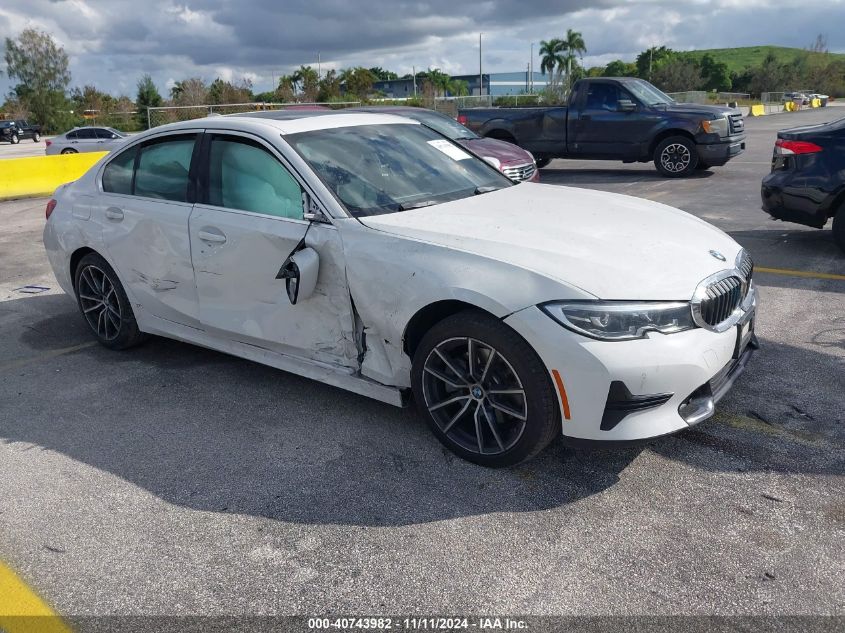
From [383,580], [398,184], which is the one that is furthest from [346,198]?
[383,580]

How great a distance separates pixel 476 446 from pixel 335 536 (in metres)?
0.83

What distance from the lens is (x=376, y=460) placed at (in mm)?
3709

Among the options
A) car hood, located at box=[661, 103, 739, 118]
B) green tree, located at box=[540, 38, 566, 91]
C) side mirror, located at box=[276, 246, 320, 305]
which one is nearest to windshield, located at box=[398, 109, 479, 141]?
car hood, located at box=[661, 103, 739, 118]

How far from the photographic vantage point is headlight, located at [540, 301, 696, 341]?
10.2 feet

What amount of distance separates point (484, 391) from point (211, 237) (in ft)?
6.37

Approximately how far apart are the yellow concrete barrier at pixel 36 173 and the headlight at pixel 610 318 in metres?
13.6

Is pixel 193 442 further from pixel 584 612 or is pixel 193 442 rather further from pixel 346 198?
pixel 584 612

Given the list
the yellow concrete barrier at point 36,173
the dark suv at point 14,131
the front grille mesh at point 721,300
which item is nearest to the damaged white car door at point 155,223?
the front grille mesh at point 721,300

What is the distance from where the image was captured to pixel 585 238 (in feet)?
11.8

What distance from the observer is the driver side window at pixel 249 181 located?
410 cm

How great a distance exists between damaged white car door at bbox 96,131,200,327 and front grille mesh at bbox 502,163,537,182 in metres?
6.17

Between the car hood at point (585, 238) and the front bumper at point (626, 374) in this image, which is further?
the car hood at point (585, 238)

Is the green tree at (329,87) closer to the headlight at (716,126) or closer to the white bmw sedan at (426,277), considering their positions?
the headlight at (716,126)

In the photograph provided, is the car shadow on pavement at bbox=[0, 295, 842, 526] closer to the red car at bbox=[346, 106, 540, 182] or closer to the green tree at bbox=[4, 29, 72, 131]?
the red car at bbox=[346, 106, 540, 182]
